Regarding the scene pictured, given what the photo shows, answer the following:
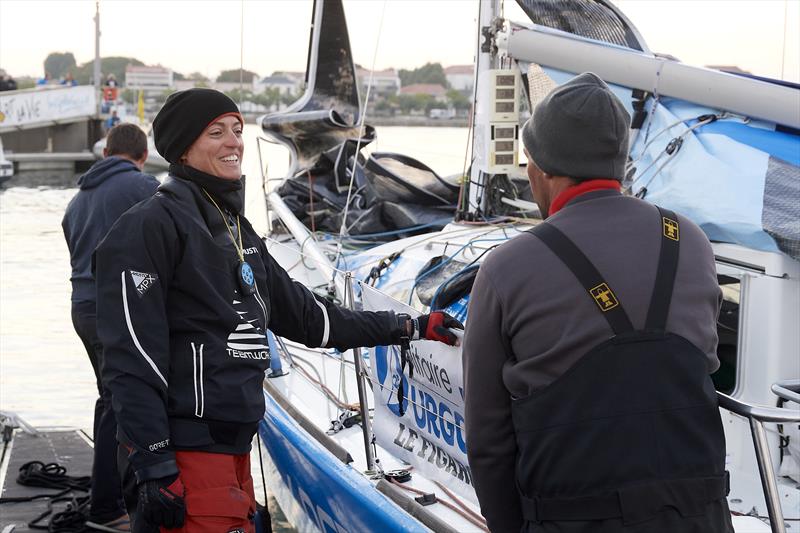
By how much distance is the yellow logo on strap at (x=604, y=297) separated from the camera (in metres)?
1.97

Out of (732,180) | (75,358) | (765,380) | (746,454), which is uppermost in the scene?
(732,180)

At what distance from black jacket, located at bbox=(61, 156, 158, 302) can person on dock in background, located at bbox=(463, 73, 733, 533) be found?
3154mm

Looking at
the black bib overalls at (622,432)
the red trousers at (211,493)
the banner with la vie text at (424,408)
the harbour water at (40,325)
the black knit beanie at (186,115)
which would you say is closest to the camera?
the black bib overalls at (622,432)

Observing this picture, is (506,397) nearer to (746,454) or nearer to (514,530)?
(514,530)

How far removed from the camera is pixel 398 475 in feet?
12.9

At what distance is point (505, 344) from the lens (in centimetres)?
208

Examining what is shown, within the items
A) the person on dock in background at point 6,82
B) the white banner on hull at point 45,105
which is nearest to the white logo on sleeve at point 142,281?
the white banner on hull at point 45,105

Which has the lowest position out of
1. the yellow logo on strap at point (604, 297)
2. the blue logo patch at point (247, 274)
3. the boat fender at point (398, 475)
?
the boat fender at point (398, 475)

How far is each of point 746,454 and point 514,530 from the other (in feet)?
6.41

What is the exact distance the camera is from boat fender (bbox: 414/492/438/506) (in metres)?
3.67

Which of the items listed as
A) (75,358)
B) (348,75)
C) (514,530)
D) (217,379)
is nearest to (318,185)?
(348,75)

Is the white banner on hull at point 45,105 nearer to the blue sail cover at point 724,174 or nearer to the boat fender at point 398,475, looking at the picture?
the blue sail cover at point 724,174

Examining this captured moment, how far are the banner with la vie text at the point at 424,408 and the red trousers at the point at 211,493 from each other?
2.65 ft

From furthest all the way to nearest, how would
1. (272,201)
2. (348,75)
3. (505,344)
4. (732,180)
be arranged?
1. (348,75)
2. (272,201)
3. (732,180)
4. (505,344)
